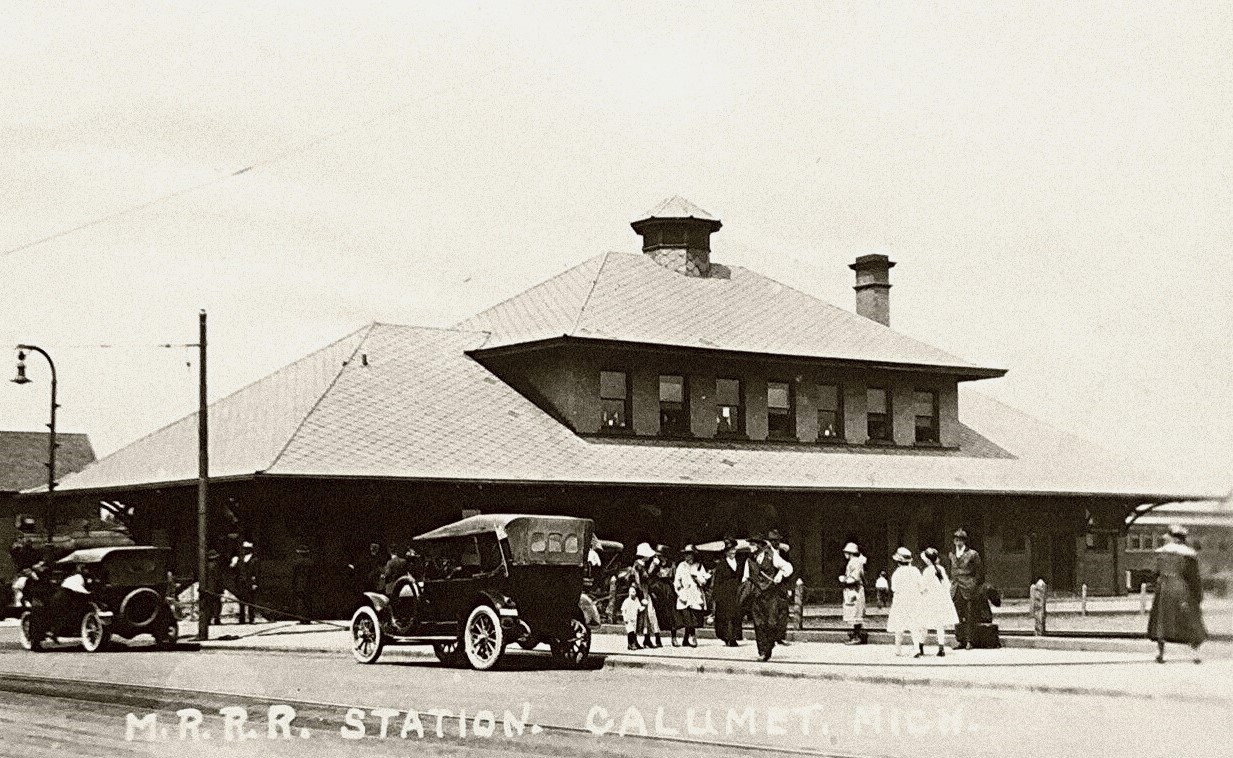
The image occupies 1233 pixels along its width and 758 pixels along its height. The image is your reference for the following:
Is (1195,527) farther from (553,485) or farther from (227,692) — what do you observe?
(553,485)

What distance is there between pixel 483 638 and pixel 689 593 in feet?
15.2

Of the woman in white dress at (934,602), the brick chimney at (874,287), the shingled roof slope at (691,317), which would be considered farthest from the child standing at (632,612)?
the brick chimney at (874,287)

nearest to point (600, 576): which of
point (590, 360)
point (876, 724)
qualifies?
point (590, 360)

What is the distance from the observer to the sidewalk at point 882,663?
45.0 ft

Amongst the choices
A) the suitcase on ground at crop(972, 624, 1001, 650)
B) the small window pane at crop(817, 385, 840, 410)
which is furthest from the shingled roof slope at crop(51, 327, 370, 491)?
the suitcase on ground at crop(972, 624, 1001, 650)

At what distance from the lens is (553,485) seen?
33.1m

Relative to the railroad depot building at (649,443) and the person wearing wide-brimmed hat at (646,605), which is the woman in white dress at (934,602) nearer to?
the person wearing wide-brimmed hat at (646,605)

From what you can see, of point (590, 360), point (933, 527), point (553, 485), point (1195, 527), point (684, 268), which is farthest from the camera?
point (684, 268)

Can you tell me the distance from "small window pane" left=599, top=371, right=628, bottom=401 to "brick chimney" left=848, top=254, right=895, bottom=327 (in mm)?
12166

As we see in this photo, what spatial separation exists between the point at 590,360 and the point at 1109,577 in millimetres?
18104

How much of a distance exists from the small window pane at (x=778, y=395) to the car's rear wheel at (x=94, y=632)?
64.6 feet

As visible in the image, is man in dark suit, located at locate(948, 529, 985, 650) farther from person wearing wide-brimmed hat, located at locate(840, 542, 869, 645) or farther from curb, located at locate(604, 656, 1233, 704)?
curb, located at locate(604, 656, 1233, 704)

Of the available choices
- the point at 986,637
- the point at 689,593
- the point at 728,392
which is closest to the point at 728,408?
the point at 728,392

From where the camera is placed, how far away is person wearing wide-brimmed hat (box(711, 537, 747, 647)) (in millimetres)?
23016
